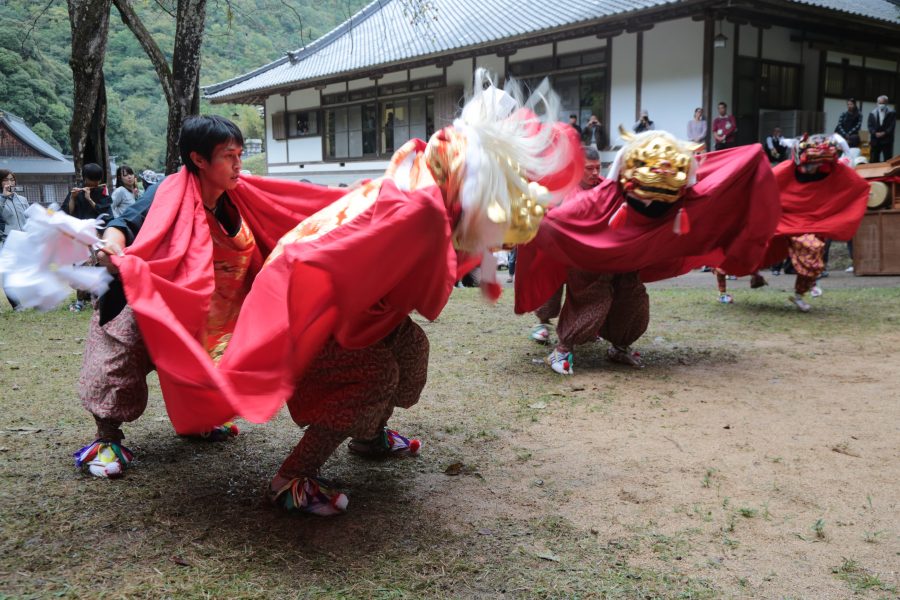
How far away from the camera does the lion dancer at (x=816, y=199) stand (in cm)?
777

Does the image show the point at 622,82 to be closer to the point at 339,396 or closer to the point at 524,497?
the point at 524,497

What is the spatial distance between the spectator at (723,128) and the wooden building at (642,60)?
0.75ft

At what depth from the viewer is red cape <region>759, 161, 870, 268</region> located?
7.80 meters

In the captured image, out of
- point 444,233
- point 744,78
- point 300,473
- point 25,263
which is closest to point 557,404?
point 300,473

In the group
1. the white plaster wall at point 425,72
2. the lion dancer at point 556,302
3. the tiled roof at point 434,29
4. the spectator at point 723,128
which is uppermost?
the tiled roof at point 434,29

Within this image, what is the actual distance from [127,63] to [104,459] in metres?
29.4

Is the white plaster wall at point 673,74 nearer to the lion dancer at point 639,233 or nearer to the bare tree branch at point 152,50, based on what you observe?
the lion dancer at point 639,233

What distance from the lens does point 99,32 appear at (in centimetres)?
889

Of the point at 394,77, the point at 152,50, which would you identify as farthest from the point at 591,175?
the point at 394,77

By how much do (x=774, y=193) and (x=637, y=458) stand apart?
8.71ft

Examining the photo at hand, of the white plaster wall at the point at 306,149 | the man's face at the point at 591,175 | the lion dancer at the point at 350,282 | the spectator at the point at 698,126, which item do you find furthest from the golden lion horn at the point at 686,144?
the white plaster wall at the point at 306,149

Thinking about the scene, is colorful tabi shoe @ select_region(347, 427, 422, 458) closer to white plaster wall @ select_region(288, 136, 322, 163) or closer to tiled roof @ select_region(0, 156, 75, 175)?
white plaster wall @ select_region(288, 136, 322, 163)

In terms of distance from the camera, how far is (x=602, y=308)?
550cm

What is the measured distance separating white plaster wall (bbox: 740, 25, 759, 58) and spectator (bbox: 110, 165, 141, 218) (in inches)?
422
